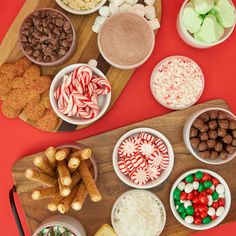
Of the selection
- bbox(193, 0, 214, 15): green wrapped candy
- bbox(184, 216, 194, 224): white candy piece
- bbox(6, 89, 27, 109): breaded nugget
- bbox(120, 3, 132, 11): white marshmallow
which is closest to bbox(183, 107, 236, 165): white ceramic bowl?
bbox(184, 216, 194, 224): white candy piece

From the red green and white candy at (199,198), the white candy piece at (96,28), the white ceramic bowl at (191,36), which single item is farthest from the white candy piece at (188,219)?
the white candy piece at (96,28)

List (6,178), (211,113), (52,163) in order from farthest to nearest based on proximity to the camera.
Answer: (6,178) < (211,113) < (52,163)

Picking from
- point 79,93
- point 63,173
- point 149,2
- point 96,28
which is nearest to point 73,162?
point 63,173

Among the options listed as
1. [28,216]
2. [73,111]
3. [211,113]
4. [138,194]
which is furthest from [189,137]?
[28,216]

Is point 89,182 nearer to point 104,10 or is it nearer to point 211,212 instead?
point 211,212

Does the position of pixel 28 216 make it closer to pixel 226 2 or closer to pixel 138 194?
pixel 138 194

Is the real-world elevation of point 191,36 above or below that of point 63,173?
above

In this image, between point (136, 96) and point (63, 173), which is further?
point (136, 96)
